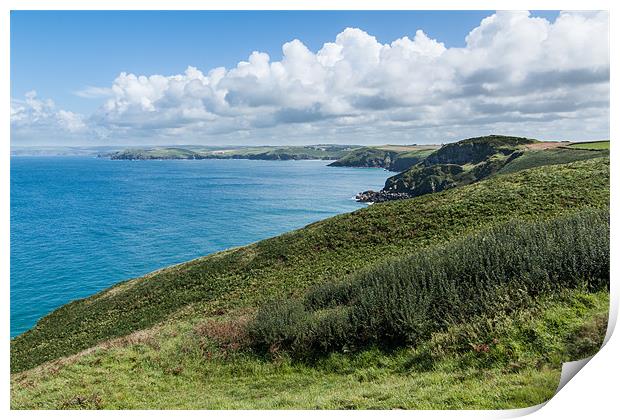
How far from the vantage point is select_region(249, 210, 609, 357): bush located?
9086mm

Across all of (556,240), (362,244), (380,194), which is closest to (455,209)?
(362,244)

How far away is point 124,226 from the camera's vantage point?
262ft

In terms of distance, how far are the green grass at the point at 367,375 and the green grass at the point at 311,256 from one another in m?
6.79

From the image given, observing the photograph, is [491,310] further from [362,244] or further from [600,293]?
[362,244]

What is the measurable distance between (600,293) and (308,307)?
8.04 meters

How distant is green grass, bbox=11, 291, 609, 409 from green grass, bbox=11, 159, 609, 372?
22.3ft

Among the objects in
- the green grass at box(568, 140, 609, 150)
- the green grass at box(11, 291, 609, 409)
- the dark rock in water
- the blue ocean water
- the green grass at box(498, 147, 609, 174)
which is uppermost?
the green grass at box(568, 140, 609, 150)

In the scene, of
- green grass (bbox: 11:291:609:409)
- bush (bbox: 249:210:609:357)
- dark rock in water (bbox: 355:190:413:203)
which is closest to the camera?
green grass (bbox: 11:291:609:409)

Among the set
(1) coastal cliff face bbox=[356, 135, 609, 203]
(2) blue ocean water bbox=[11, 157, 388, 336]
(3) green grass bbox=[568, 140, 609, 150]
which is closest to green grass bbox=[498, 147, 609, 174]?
(3) green grass bbox=[568, 140, 609, 150]

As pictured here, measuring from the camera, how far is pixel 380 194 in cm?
10831

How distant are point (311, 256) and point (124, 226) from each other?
222ft

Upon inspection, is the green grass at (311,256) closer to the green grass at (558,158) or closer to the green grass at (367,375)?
the green grass at (367,375)

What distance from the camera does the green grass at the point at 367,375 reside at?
23.1 ft

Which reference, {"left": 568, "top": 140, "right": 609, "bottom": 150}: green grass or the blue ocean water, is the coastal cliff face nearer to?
the blue ocean water
